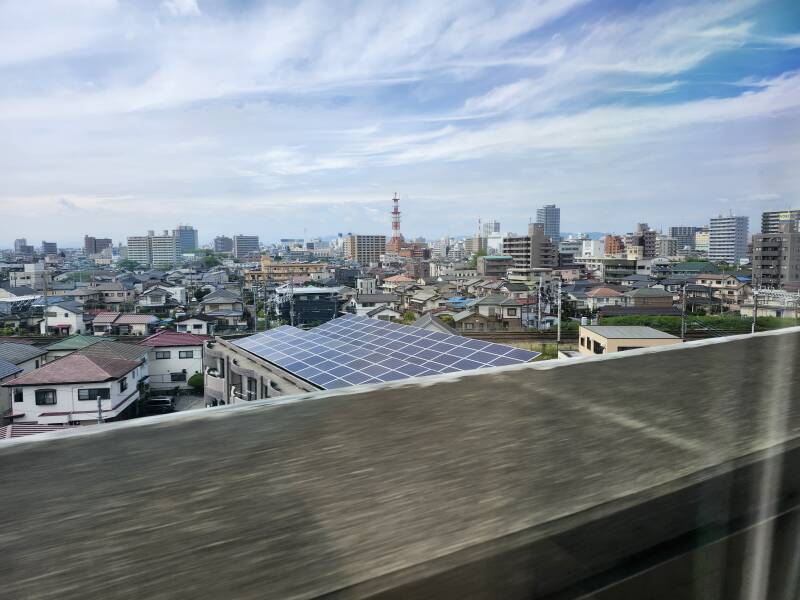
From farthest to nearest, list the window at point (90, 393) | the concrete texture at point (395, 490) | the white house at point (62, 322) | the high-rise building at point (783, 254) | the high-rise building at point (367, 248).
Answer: the high-rise building at point (367, 248), the white house at point (62, 322), the window at point (90, 393), the high-rise building at point (783, 254), the concrete texture at point (395, 490)

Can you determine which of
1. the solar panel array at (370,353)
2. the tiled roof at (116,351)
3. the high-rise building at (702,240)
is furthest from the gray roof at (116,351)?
the high-rise building at (702,240)

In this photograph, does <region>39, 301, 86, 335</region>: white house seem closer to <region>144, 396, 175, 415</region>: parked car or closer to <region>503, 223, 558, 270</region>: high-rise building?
<region>144, 396, 175, 415</region>: parked car

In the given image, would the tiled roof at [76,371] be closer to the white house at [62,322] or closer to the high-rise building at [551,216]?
the white house at [62,322]

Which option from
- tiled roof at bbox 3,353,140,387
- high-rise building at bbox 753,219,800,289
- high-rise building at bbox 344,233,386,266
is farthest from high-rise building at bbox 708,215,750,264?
tiled roof at bbox 3,353,140,387

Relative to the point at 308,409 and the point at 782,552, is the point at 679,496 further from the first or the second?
the point at 308,409

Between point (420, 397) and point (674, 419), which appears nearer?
point (420, 397)

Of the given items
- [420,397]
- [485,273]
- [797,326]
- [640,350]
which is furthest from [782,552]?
[485,273]

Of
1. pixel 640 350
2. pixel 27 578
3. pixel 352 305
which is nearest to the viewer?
pixel 27 578
